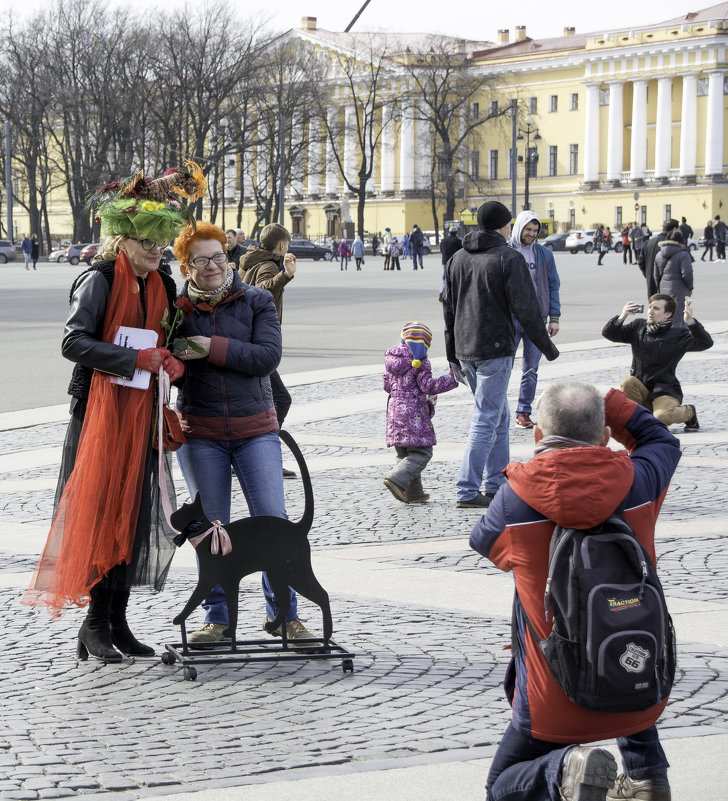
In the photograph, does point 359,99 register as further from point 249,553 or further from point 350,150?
point 249,553

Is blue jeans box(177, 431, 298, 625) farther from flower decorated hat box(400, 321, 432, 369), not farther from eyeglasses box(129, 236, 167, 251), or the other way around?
flower decorated hat box(400, 321, 432, 369)

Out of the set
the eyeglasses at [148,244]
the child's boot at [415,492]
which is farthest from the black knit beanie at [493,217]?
the eyeglasses at [148,244]

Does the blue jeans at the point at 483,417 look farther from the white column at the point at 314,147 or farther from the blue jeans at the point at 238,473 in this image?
the white column at the point at 314,147

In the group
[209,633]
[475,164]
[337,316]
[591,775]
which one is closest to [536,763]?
[591,775]

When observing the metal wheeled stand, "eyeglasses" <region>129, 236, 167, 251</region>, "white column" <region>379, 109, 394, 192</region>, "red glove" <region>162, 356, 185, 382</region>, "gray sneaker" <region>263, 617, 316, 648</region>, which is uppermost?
"white column" <region>379, 109, 394, 192</region>

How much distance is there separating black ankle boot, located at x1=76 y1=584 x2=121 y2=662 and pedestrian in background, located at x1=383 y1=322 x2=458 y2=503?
3240mm

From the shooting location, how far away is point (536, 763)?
3.33m

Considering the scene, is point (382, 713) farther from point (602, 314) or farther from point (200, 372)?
point (602, 314)

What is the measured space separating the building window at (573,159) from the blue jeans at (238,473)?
103 metres

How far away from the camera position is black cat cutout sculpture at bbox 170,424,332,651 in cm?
513

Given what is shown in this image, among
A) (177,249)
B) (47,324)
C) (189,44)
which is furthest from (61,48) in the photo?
(177,249)

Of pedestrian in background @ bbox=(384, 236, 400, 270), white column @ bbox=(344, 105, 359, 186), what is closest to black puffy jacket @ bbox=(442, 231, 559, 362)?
pedestrian in background @ bbox=(384, 236, 400, 270)

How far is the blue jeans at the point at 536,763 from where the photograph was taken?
10.8 ft

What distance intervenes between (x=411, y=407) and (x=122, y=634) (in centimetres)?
357
